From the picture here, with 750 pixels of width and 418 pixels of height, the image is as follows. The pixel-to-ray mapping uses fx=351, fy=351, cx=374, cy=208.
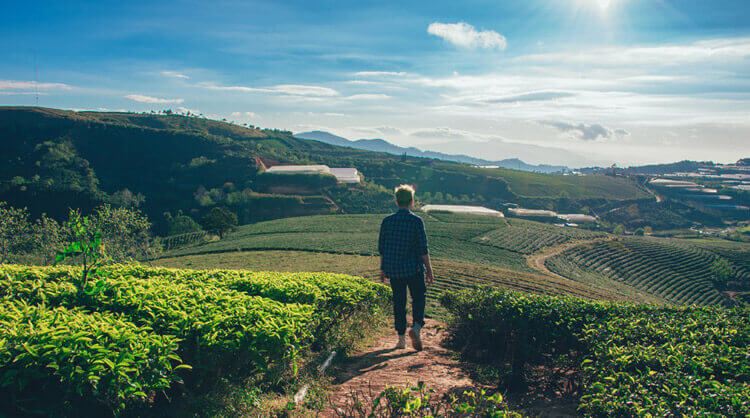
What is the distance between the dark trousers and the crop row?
36.6 m

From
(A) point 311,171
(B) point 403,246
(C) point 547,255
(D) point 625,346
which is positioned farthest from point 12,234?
(A) point 311,171

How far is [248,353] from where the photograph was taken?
3908mm

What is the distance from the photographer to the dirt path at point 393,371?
15.7ft

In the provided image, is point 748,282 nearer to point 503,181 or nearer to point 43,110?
point 503,181

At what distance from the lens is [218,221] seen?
5650 centimetres

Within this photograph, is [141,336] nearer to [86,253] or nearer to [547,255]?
[86,253]

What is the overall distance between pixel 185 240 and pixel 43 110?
9620 cm

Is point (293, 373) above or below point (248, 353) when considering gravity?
below

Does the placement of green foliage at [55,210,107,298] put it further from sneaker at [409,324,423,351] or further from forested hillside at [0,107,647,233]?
forested hillside at [0,107,647,233]

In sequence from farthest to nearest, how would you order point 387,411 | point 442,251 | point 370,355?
point 442,251 → point 370,355 → point 387,411

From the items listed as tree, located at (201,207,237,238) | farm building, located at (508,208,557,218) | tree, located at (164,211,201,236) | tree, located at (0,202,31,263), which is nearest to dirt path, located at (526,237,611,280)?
farm building, located at (508,208,557,218)

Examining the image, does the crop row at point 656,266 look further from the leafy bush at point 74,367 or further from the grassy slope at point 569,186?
the grassy slope at point 569,186

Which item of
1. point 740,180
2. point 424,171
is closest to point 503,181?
point 424,171

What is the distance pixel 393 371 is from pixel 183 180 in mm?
100721
